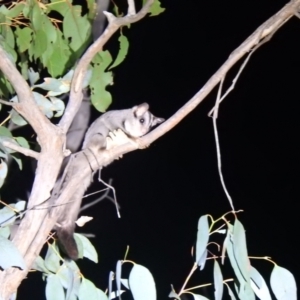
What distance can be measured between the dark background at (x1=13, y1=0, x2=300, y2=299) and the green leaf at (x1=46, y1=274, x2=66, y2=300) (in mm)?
2437

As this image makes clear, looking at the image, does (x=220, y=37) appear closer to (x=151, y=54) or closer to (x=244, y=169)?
(x=151, y=54)

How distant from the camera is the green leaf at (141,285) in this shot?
4.69ft

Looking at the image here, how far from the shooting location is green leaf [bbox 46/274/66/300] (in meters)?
1.51

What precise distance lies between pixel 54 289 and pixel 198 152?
8.98 ft

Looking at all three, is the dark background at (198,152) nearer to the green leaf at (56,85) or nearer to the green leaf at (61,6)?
the green leaf at (61,6)

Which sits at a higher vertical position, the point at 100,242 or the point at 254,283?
the point at 100,242

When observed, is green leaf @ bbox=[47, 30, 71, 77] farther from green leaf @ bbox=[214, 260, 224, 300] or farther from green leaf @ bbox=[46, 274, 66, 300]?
green leaf @ bbox=[214, 260, 224, 300]

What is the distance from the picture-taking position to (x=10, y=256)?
126 centimetres

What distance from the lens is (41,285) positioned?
3980 millimetres

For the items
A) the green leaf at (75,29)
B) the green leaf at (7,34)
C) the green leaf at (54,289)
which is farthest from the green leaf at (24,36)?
the green leaf at (54,289)

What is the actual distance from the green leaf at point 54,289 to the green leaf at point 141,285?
190 mm

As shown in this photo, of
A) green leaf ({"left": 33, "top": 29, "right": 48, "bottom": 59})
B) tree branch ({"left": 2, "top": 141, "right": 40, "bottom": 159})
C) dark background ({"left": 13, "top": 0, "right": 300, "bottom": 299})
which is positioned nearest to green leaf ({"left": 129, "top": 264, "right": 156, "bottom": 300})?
tree branch ({"left": 2, "top": 141, "right": 40, "bottom": 159})

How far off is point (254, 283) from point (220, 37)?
2.65 metres

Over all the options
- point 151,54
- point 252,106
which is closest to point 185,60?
point 151,54
